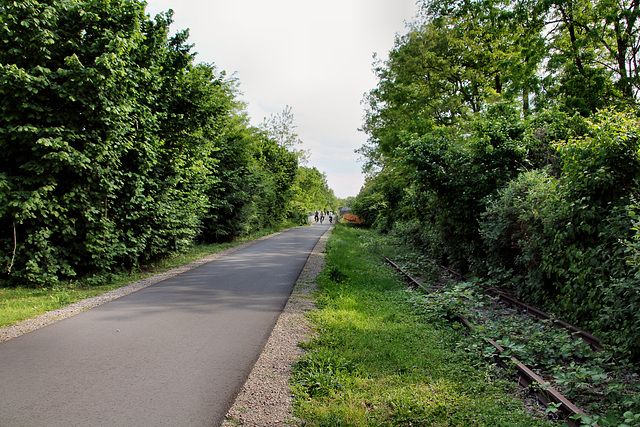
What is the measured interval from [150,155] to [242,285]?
4.39m

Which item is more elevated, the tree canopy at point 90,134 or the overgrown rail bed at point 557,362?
the tree canopy at point 90,134

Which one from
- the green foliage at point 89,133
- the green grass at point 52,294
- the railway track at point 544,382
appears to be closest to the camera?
the railway track at point 544,382

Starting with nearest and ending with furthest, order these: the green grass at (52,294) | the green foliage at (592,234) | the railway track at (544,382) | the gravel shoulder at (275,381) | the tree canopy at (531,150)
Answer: the gravel shoulder at (275,381) → the railway track at (544,382) → the green foliage at (592,234) → the tree canopy at (531,150) → the green grass at (52,294)

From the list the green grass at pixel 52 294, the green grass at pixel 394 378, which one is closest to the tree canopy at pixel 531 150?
the green grass at pixel 394 378

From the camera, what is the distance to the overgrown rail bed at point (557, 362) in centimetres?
376

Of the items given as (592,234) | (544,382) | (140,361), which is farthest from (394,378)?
(592,234)

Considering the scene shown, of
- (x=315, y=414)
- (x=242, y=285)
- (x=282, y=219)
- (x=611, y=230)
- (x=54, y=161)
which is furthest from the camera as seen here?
(x=282, y=219)

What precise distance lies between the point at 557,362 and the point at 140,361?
561cm

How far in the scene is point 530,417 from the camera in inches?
144

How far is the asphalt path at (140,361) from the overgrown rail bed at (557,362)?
3.37m

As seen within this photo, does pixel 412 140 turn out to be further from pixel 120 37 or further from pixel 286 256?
pixel 120 37

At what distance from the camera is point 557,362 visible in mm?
5133

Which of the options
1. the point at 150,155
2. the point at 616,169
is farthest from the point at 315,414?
the point at 150,155

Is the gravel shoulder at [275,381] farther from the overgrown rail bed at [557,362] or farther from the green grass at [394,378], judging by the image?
the overgrown rail bed at [557,362]
